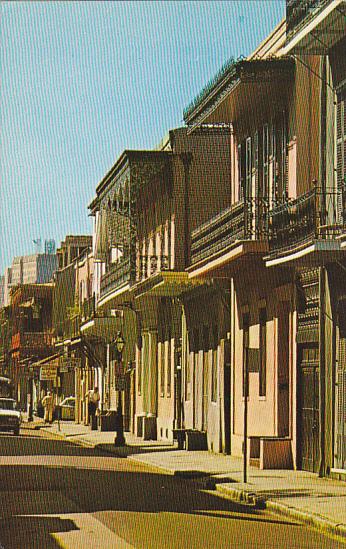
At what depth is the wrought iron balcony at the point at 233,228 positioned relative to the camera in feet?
92.6

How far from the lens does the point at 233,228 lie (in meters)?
29.9

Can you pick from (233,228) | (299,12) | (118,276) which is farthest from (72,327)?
(299,12)

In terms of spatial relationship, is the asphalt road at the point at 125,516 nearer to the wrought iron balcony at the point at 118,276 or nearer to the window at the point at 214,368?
the window at the point at 214,368

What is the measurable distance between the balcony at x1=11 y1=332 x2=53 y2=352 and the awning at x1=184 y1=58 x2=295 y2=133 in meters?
66.0

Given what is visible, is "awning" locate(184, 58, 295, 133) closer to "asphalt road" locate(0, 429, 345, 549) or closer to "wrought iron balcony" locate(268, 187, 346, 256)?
"wrought iron balcony" locate(268, 187, 346, 256)

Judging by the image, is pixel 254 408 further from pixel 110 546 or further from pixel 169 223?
pixel 110 546

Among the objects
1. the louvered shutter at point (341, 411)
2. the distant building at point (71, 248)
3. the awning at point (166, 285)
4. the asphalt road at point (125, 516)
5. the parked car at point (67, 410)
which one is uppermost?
the distant building at point (71, 248)

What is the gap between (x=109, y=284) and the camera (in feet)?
161

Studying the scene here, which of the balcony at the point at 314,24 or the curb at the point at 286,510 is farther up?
Result: the balcony at the point at 314,24

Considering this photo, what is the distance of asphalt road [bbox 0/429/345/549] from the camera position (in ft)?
49.9

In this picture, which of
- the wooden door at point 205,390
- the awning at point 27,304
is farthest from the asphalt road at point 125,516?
the awning at point 27,304

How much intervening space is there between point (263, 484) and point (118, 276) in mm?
23445

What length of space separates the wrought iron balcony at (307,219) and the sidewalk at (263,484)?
12.7 feet

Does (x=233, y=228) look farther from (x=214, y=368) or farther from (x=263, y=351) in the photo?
(x=214, y=368)
